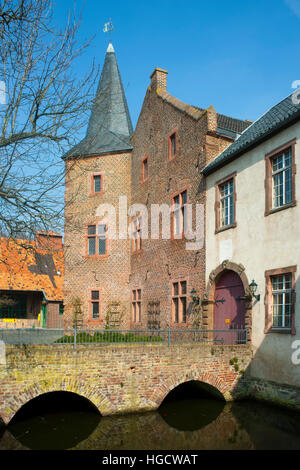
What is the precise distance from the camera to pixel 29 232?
25.7ft

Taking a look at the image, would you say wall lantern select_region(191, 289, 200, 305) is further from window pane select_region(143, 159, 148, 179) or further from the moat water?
window pane select_region(143, 159, 148, 179)

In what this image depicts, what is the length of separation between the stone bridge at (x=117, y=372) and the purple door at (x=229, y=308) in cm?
111

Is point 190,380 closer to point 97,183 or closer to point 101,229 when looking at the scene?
point 101,229

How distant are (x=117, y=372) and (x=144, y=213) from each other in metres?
10.9

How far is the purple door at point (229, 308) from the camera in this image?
41.4ft

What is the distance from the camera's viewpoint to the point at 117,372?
32.1 feet

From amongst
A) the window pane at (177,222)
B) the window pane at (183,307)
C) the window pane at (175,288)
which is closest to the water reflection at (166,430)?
the window pane at (183,307)

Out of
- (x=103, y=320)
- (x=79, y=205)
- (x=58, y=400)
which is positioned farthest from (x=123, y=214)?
(x=58, y=400)

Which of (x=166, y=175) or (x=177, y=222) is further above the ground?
(x=166, y=175)

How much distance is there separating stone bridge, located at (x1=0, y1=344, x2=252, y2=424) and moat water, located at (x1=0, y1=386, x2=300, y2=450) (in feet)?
1.41

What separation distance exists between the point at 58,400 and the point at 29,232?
642 cm

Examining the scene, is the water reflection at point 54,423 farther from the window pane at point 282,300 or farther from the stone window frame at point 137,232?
the stone window frame at point 137,232

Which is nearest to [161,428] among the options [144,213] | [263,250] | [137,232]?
[263,250]
